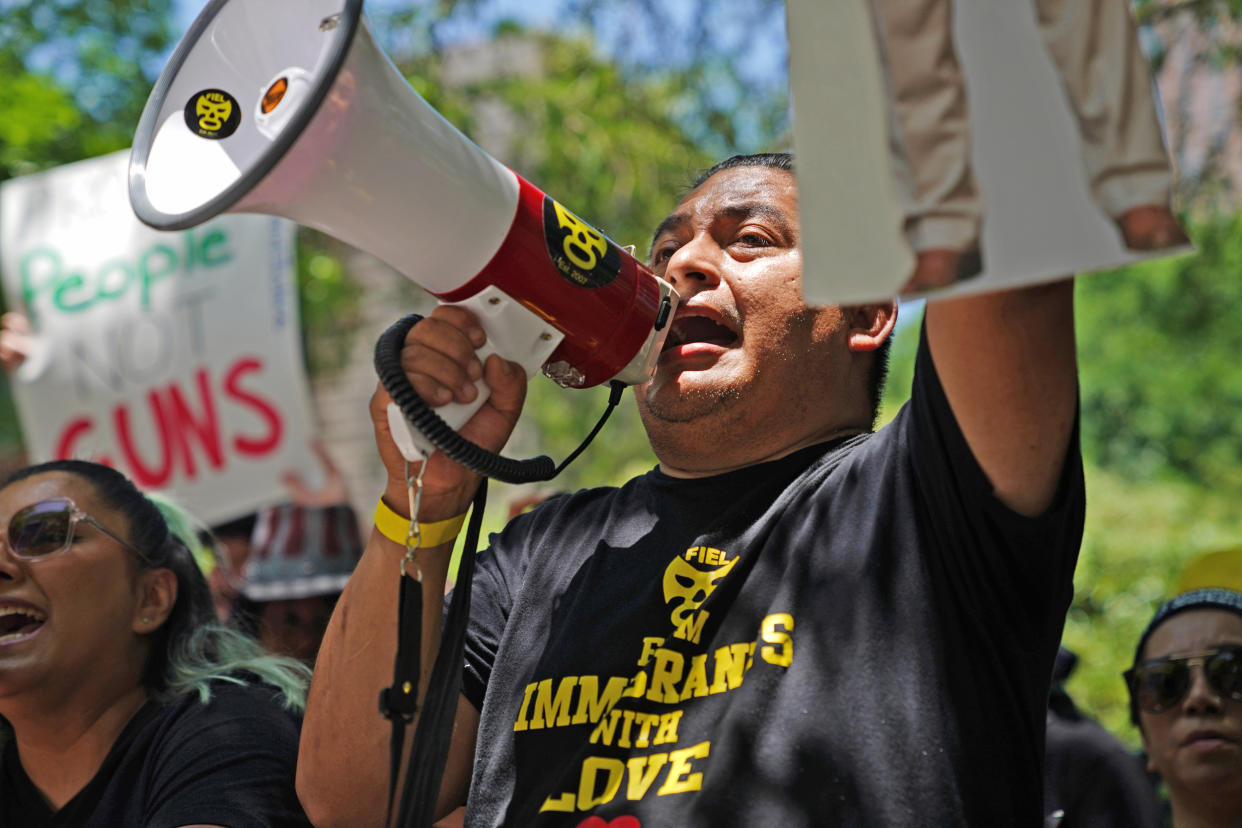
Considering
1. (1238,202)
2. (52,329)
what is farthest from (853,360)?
(1238,202)

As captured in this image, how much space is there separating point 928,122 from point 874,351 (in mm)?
1028

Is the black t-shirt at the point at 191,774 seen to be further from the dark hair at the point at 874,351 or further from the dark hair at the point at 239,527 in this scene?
the dark hair at the point at 239,527

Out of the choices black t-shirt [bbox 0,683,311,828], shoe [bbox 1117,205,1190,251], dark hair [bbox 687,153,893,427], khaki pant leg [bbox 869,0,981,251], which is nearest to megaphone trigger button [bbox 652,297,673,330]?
dark hair [bbox 687,153,893,427]

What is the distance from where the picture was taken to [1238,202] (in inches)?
262

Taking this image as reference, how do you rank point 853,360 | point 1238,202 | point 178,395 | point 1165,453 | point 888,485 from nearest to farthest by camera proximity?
point 888,485, point 853,360, point 178,395, point 1238,202, point 1165,453

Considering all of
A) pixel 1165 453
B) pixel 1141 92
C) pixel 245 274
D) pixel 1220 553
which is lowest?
pixel 1141 92

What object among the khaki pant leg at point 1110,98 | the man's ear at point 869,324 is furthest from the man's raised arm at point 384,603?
the khaki pant leg at point 1110,98

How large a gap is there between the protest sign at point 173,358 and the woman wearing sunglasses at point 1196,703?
2822mm

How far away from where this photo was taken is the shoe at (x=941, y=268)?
118 cm

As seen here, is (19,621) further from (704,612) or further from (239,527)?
(239,527)

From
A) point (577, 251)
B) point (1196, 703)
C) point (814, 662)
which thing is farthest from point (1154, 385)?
point (814, 662)

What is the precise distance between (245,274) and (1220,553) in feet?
11.1

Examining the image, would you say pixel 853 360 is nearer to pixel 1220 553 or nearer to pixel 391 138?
pixel 391 138

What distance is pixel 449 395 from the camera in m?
1.81
